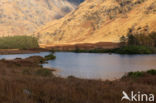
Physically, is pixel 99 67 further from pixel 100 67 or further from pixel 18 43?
pixel 18 43

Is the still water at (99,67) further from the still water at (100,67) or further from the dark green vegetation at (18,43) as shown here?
the dark green vegetation at (18,43)

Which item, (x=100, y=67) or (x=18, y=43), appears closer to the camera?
(x=100, y=67)

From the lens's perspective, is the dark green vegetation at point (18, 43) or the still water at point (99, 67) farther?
the dark green vegetation at point (18, 43)

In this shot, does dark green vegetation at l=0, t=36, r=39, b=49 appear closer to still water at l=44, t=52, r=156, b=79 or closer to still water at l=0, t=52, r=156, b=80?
still water at l=0, t=52, r=156, b=80

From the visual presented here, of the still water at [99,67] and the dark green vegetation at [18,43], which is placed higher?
the dark green vegetation at [18,43]

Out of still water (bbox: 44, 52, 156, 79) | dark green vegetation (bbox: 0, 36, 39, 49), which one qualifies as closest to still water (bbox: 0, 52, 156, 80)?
still water (bbox: 44, 52, 156, 79)

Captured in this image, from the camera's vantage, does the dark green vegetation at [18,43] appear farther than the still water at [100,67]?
Yes

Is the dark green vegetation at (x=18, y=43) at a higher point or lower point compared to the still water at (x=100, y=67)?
higher

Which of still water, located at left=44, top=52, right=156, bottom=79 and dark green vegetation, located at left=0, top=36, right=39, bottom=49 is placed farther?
dark green vegetation, located at left=0, top=36, right=39, bottom=49

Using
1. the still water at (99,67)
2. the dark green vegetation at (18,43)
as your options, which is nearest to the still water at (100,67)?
the still water at (99,67)

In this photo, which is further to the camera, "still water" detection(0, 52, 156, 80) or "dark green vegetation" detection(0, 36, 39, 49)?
"dark green vegetation" detection(0, 36, 39, 49)

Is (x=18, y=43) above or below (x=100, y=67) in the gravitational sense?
above

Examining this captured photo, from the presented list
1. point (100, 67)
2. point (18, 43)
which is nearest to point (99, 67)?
point (100, 67)

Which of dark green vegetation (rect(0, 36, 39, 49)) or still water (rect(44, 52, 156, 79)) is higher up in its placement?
dark green vegetation (rect(0, 36, 39, 49))
